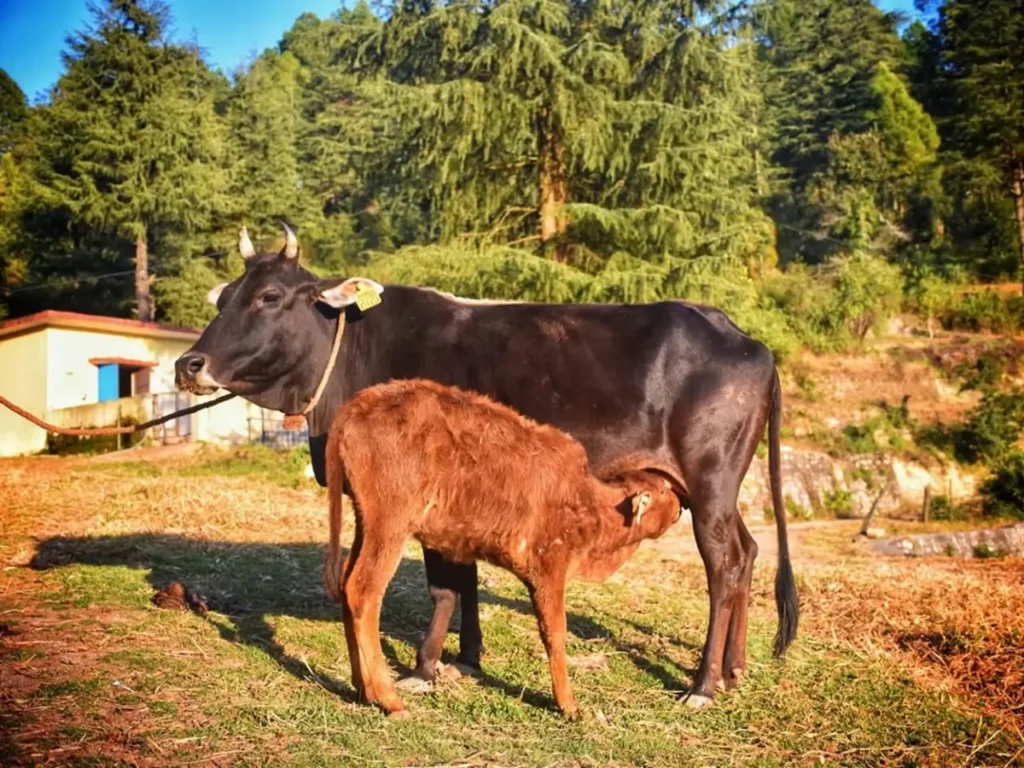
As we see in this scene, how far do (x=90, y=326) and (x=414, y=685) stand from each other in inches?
985

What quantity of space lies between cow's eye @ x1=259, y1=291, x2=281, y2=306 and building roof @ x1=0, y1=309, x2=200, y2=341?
22.4 metres

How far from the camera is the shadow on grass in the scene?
6895mm

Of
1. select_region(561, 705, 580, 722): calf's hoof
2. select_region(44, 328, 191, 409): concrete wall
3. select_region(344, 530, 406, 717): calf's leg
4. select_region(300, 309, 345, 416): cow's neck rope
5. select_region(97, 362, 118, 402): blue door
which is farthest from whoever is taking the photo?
select_region(97, 362, 118, 402): blue door

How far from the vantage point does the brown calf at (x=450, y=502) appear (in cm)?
561

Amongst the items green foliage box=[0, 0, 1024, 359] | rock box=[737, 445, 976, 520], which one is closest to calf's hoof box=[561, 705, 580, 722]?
green foliage box=[0, 0, 1024, 359]

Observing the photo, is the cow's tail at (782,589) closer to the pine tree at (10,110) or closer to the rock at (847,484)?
the rock at (847,484)

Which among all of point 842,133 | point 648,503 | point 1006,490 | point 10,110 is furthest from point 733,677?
point 842,133

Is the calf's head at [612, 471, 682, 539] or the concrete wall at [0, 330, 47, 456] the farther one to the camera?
the concrete wall at [0, 330, 47, 456]

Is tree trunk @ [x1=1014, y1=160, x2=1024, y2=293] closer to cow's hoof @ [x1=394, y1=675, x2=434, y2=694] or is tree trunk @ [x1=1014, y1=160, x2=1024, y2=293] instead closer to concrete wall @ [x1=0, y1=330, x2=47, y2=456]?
concrete wall @ [x1=0, y1=330, x2=47, y2=456]

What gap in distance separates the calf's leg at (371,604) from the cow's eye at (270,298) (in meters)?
2.15

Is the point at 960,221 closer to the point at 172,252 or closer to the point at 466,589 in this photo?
the point at 172,252

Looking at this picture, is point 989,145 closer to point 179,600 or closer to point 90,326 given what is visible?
point 90,326

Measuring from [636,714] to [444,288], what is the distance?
16.4 metres

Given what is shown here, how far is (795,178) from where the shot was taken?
53.0m
